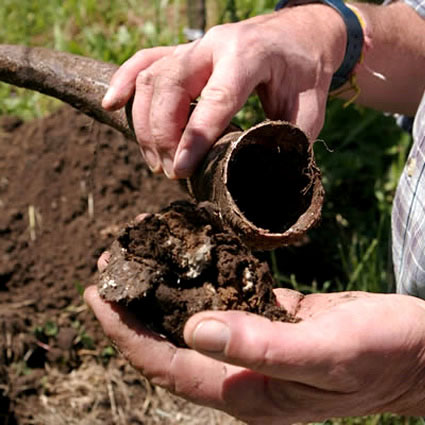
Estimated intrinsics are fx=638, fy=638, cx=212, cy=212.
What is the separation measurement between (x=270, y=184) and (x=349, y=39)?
0.67 metres

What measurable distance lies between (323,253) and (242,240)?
1570 millimetres

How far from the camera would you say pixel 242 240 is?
1685 mm

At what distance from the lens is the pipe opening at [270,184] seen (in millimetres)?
1771

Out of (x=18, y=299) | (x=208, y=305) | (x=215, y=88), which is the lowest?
(x=18, y=299)

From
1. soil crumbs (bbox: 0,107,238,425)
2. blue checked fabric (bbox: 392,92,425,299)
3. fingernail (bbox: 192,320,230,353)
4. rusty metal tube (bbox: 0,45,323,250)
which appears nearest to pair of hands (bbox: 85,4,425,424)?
fingernail (bbox: 192,320,230,353)

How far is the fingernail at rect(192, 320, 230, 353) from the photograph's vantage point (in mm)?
1225

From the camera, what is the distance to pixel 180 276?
1568mm

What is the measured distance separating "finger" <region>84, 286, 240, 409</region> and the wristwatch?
124 cm

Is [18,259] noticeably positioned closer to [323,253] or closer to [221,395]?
[323,253]

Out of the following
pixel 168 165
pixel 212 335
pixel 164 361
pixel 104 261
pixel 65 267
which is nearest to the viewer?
pixel 212 335

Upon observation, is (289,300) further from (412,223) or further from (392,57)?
(392,57)

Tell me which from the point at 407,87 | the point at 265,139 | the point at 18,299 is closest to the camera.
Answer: the point at 265,139

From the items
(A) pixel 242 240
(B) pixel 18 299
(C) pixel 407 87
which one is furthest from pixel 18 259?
(C) pixel 407 87

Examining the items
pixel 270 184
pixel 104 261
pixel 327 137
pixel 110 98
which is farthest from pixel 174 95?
pixel 327 137
